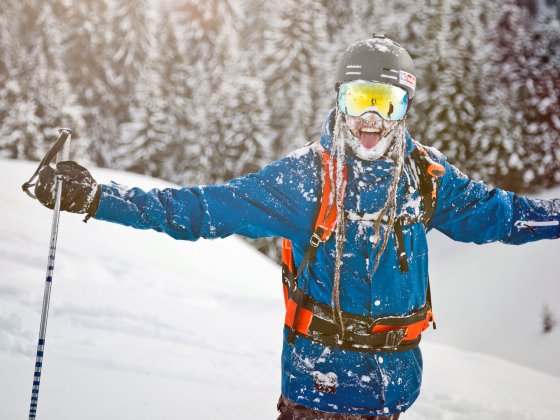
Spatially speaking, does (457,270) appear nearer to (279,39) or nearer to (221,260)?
(279,39)

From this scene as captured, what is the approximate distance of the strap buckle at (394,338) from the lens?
290 cm

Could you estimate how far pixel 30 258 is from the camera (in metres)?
8.41

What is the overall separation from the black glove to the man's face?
3.77 feet

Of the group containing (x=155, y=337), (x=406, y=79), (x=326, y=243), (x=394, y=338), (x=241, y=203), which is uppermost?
(x=406, y=79)

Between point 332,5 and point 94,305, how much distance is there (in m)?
34.2

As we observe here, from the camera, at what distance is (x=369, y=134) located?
2.96m

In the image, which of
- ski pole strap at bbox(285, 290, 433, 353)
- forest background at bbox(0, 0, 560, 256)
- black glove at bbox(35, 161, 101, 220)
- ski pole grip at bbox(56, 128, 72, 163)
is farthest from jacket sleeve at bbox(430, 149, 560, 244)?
forest background at bbox(0, 0, 560, 256)


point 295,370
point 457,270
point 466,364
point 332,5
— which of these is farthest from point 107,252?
point 332,5

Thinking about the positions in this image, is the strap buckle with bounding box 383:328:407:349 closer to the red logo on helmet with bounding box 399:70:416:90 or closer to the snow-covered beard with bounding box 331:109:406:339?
the snow-covered beard with bounding box 331:109:406:339

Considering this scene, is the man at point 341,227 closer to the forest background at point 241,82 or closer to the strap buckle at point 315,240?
the strap buckle at point 315,240

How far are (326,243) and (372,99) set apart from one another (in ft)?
2.30

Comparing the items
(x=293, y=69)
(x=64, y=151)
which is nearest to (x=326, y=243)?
(x=64, y=151)

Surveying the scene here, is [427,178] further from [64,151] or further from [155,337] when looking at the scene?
[155,337]

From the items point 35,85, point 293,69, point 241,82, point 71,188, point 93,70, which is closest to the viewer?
point 71,188
